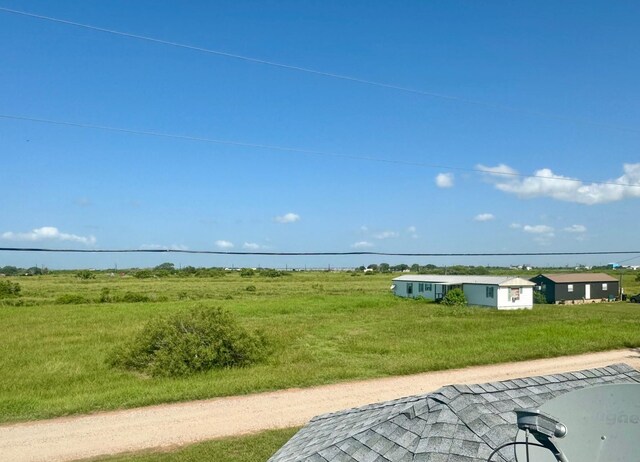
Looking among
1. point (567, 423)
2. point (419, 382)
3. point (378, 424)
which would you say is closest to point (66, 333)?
point (419, 382)

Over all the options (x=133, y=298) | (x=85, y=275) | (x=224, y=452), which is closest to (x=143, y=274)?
(x=85, y=275)

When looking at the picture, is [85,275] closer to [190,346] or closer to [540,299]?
[540,299]

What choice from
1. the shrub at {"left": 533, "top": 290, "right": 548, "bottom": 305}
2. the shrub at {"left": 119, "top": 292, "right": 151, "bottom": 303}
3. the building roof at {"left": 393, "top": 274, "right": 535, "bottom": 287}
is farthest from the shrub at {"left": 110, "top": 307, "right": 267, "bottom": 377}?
the shrub at {"left": 533, "top": 290, "right": 548, "bottom": 305}

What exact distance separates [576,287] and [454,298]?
21.0 metres

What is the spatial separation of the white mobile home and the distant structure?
398 inches

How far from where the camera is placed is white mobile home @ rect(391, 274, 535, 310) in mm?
44781

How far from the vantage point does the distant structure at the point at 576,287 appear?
188 feet

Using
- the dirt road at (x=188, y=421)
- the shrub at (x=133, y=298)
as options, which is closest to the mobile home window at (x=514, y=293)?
the dirt road at (x=188, y=421)

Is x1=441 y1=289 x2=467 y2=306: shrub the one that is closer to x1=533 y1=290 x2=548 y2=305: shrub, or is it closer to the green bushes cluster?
x1=533 y1=290 x2=548 y2=305: shrub

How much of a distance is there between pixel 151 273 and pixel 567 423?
102 meters

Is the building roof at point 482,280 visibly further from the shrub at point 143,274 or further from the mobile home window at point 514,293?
the shrub at point 143,274

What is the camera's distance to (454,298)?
45812 millimetres

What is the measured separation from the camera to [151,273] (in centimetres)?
9994

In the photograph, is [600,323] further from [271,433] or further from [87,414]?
[87,414]
